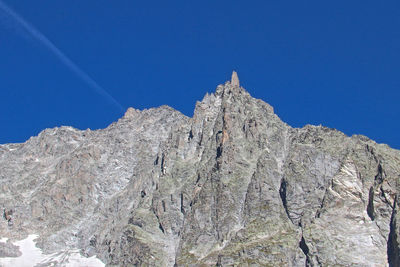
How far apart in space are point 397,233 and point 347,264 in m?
20.3

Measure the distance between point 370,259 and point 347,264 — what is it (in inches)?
347

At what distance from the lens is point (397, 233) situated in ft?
650

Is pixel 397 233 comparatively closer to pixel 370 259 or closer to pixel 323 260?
pixel 370 259

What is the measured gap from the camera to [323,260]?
19912 cm

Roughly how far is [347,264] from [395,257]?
16002 mm

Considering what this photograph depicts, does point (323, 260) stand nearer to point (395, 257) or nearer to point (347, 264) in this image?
point (347, 264)

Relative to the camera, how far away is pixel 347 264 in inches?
7756

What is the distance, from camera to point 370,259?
19912 cm

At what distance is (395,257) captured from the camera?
195 m

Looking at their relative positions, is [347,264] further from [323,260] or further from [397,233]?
[397,233]

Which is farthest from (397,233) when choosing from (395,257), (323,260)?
(323,260)

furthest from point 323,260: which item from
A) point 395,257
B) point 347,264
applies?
point 395,257

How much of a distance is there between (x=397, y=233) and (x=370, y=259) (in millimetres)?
12838

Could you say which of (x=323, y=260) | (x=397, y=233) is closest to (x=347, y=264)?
(x=323, y=260)
